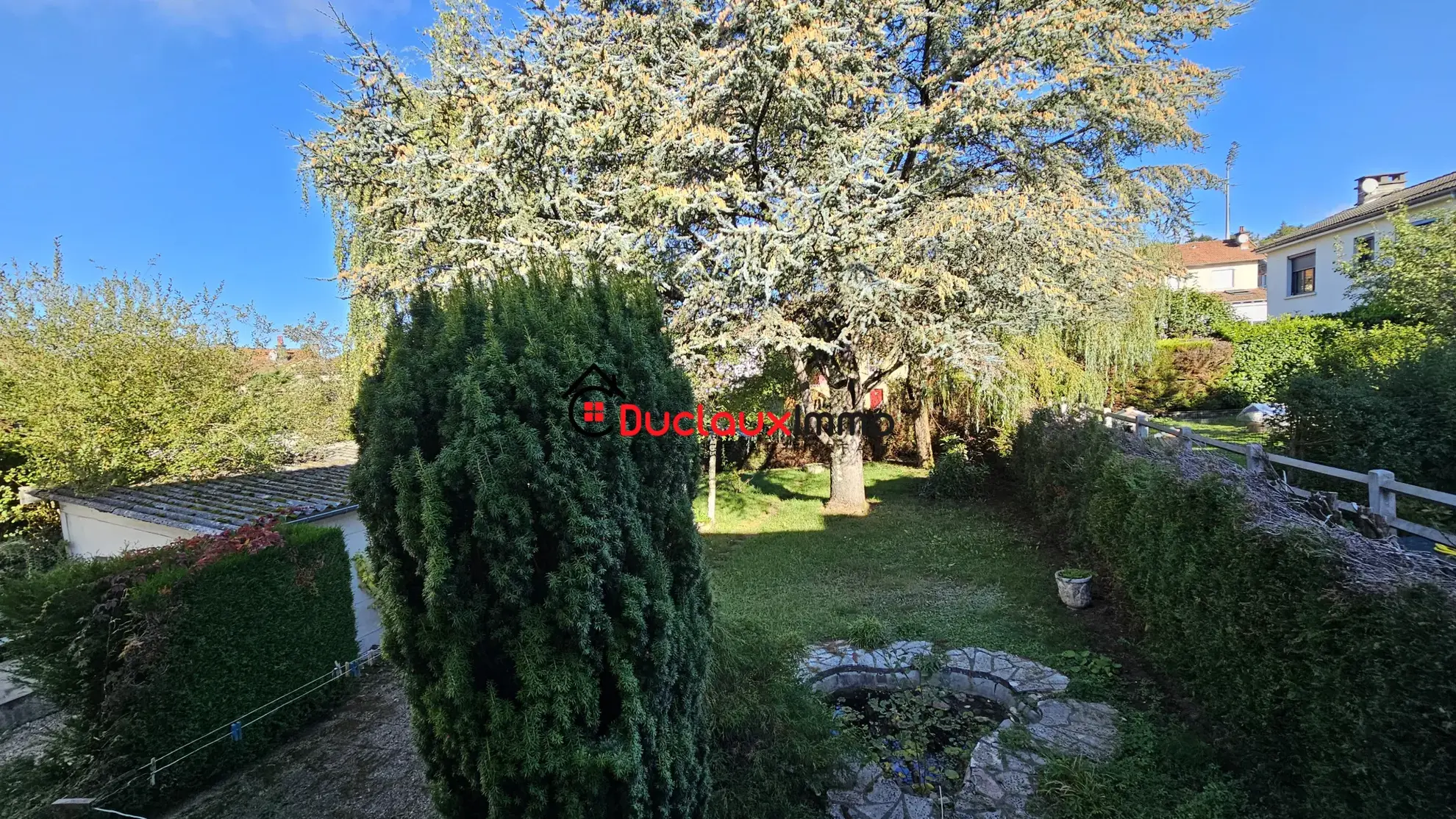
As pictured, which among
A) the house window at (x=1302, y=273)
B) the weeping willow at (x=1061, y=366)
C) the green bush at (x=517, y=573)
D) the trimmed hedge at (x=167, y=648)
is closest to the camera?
the green bush at (x=517, y=573)

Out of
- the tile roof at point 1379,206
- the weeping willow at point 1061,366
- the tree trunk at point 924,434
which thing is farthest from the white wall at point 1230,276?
the tree trunk at point 924,434

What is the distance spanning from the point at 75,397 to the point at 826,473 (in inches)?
520

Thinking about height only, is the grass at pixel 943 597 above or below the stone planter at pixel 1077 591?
below

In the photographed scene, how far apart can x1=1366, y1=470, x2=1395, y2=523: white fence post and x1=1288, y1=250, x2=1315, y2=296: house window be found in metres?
21.4

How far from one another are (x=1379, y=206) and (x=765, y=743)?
23218 millimetres

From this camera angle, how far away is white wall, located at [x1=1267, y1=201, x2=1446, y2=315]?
1572 centimetres

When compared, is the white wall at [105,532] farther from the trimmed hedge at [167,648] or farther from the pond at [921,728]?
the pond at [921,728]

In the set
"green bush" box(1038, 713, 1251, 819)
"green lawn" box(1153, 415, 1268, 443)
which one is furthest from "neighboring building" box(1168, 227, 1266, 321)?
"green bush" box(1038, 713, 1251, 819)

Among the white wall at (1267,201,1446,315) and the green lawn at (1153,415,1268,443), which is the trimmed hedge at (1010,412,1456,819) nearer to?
the green lawn at (1153,415,1268,443)

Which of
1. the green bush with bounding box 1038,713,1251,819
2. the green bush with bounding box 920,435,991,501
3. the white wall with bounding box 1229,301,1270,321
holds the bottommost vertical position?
the green bush with bounding box 1038,713,1251,819

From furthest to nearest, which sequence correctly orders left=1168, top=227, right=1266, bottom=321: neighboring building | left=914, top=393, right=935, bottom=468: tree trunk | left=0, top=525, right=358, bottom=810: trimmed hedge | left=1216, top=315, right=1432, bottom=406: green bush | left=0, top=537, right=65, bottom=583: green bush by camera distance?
left=1168, top=227, right=1266, bottom=321: neighboring building
left=914, top=393, right=935, bottom=468: tree trunk
left=0, top=537, right=65, bottom=583: green bush
left=1216, top=315, right=1432, bottom=406: green bush
left=0, top=525, right=358, bottom=810: trimmed hedge

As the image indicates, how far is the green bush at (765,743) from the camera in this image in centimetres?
303

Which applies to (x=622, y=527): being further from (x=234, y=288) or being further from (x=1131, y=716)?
(x=234, y=288)

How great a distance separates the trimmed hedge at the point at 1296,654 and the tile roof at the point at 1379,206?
16.0m
